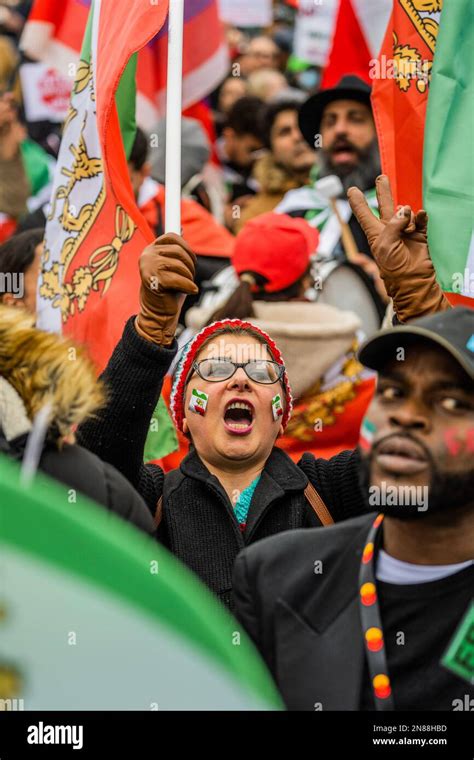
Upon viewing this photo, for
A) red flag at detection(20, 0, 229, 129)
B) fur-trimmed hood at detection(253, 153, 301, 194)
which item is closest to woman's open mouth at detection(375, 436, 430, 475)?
red flag at detection(20, 0, 229, 129)

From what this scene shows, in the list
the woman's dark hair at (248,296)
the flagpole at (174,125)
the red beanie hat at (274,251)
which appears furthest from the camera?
the red beanie hat at (274,251)

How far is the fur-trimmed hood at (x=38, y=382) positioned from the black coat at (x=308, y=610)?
1.53ft

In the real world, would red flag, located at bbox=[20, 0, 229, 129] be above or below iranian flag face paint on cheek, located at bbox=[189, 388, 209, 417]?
above

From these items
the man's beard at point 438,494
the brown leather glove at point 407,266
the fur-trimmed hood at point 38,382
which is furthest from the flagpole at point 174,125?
the man's beard at point 438,494

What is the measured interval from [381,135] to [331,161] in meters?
2.74

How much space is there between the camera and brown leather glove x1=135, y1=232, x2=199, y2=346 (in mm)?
3889

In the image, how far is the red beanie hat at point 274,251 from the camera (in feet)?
19.2

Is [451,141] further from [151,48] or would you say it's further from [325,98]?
[151,48]

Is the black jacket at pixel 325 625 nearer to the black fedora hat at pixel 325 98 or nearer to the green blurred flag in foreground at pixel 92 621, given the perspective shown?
the green blurred flag in foreground at pixel 92 621

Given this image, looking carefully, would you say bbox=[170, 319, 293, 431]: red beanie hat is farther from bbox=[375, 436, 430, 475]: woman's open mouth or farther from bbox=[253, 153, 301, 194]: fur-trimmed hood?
bbox=[253, 153, 301, 194]: fur-trimmed hood

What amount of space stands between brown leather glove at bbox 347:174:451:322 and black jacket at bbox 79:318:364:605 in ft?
1.65

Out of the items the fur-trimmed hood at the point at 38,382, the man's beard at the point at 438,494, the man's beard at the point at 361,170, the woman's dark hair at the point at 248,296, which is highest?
the man's beard at the point at 361,170

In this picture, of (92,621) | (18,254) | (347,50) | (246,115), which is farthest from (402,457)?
(246,115)

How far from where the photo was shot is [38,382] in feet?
9.78
